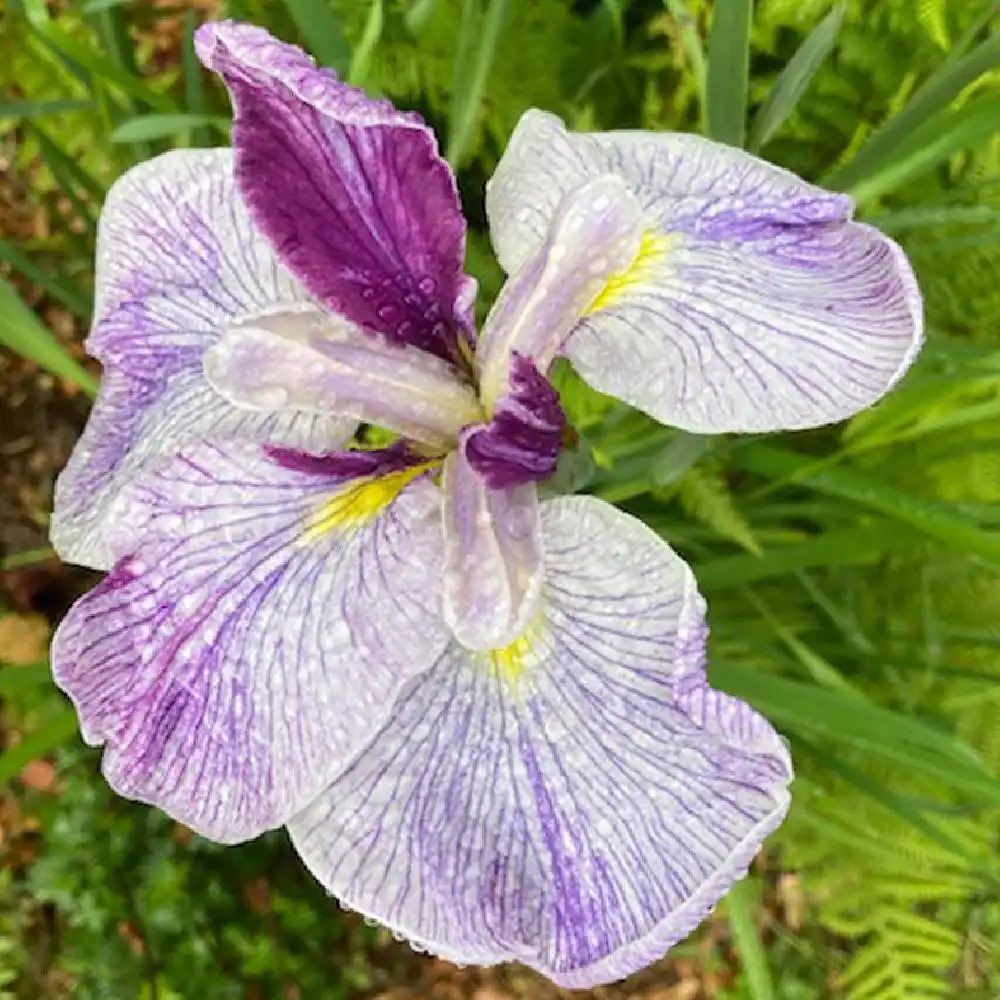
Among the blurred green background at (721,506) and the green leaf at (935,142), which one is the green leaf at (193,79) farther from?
the green leaf at (935,142)

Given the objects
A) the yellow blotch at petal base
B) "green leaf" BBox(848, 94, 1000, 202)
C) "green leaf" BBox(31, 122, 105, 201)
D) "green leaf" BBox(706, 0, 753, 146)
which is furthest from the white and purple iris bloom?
"green leaf" BBox(31, 122, 105, 201)

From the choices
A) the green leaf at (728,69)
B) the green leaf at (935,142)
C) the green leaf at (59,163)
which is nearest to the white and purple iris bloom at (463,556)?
the green leaf at (728,69)

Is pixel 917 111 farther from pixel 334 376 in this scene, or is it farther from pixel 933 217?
pixel 334 376

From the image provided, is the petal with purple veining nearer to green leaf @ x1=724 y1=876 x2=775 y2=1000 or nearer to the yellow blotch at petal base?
the yellow blotch at petal base

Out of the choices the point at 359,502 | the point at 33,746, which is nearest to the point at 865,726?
the point at 359,502

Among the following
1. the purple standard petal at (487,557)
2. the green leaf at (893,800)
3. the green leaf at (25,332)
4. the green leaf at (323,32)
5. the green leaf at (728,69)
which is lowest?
the green leaf at (893,800)

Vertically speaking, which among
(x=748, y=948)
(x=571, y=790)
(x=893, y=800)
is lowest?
(x=748, y=948)

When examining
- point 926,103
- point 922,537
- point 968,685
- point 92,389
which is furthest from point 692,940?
point 926,103
